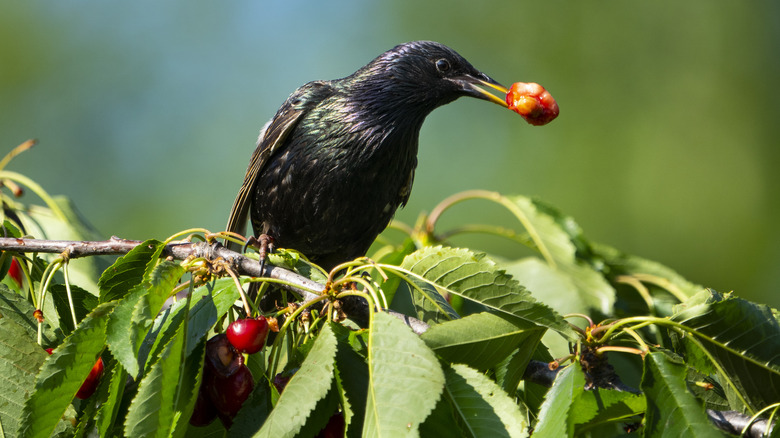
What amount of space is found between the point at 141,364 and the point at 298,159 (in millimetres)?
2050

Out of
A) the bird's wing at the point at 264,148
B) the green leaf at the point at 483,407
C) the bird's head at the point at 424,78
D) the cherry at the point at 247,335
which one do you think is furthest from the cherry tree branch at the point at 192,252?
the bird's head at the point at 424,78

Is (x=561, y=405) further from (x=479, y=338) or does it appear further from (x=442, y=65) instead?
(x=442, y=65)

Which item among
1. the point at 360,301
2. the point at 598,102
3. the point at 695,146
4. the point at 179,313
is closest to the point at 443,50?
the point at 360,301

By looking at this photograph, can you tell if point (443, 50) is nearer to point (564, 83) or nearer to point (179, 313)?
point (179, 313)

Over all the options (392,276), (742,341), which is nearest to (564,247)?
(392,276)

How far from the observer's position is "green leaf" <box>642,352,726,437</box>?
1.52m

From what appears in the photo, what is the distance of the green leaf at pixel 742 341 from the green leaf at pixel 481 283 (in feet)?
1.05

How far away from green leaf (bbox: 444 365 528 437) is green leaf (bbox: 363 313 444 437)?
158 millimetres

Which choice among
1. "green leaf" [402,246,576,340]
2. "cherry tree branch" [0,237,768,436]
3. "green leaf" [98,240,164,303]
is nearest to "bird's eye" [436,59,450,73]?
"cherry tree branch" [0,237,768,436]

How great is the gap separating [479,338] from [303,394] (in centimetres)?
43

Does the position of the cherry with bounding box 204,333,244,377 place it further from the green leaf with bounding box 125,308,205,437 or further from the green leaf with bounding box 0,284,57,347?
the green leaf with bounding box 0,284,57,347

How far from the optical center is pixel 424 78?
3.91 m

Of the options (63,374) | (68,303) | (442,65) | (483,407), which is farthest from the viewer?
(442,65)

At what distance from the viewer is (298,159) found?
3.82 m
